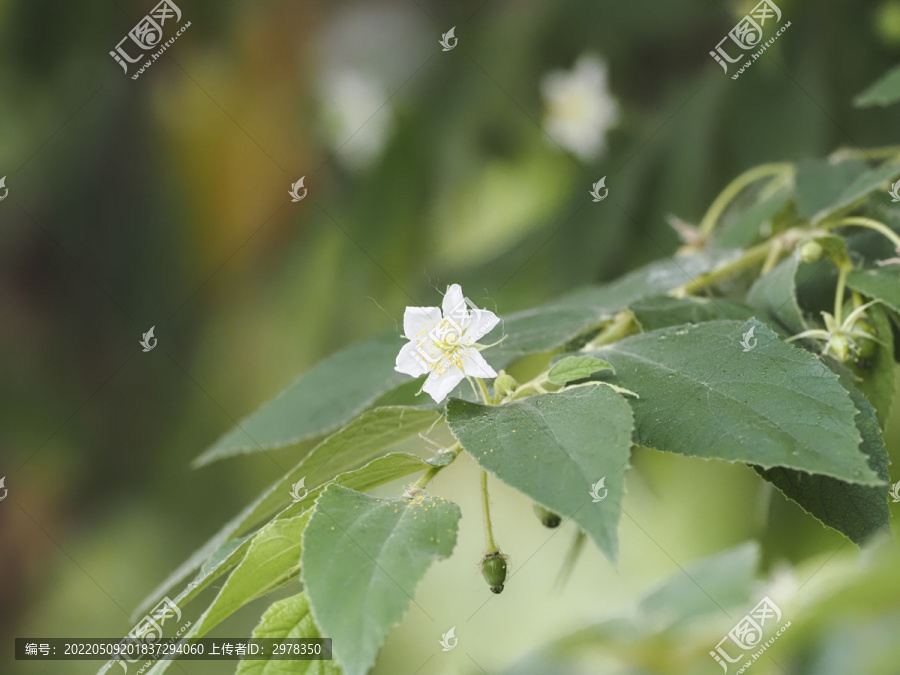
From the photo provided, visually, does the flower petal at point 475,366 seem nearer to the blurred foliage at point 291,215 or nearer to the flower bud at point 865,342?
the flower bud at point 865,342

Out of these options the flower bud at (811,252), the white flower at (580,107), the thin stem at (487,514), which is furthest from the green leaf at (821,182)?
the white flower at (580,107)

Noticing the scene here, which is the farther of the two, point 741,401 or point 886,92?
point 886,92

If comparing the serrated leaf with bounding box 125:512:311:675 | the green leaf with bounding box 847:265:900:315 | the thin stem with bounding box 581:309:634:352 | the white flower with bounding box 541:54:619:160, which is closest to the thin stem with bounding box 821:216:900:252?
the green leaf with bounding box 847:265:900:315

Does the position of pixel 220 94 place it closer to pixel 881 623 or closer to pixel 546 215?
pixel 546 215

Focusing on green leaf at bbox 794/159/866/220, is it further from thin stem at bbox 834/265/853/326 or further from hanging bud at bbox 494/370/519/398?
hanging bud at bbox 494/370/519/398

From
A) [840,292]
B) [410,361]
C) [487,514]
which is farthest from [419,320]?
[840,292]

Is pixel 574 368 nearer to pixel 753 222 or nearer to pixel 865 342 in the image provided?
pixel 865 342
